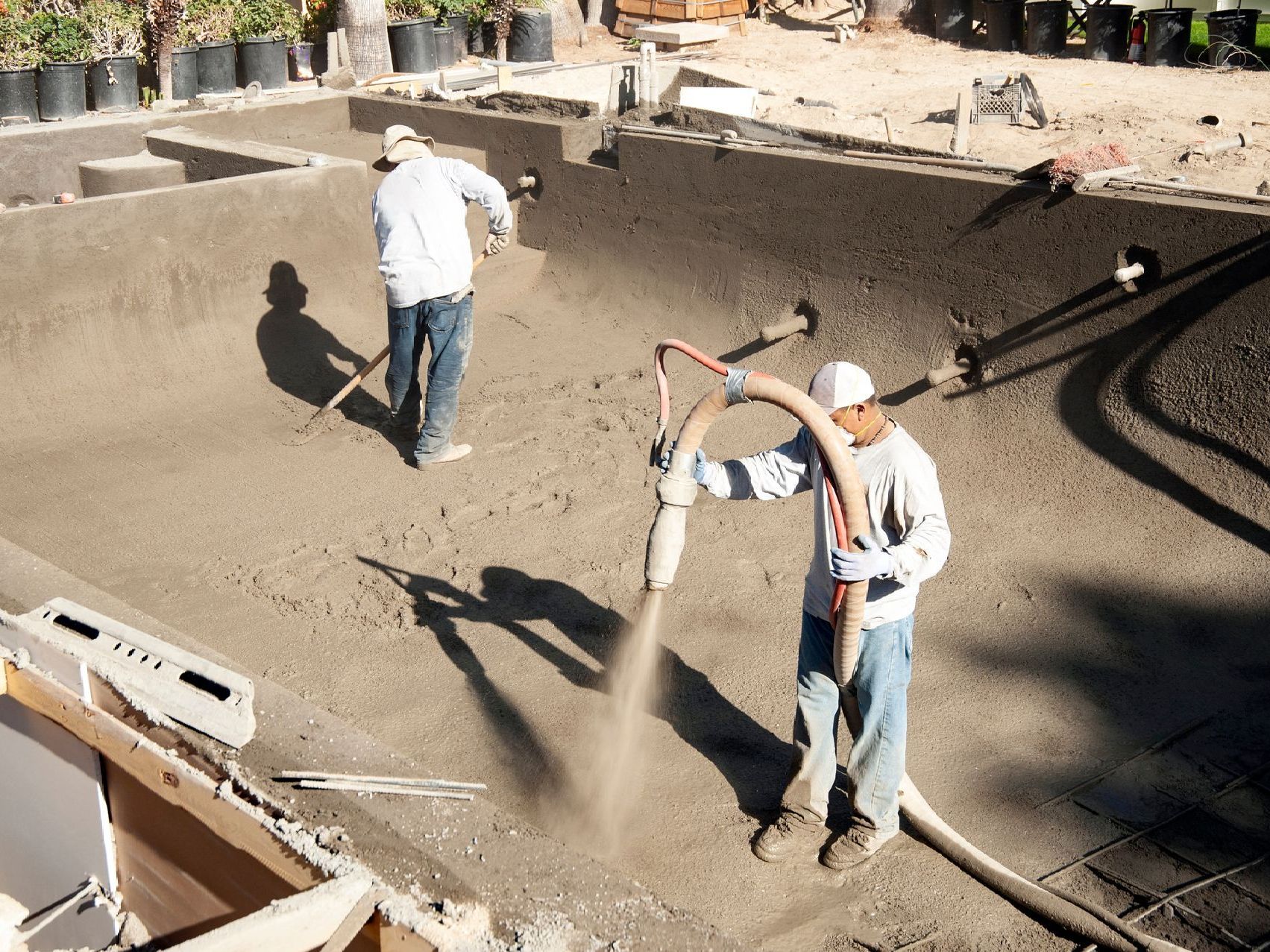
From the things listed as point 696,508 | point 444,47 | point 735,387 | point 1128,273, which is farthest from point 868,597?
point 444,47

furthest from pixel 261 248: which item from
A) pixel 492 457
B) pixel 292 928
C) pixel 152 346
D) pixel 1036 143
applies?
pixel 1036 143

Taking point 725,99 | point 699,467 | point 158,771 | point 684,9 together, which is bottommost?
point 158,771

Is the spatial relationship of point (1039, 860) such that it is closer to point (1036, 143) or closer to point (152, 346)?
point (152, 346)

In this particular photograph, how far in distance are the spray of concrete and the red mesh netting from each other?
3512 millimetres

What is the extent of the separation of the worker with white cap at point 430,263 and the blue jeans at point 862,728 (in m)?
3.51

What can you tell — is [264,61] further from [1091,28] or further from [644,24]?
[1091,28]

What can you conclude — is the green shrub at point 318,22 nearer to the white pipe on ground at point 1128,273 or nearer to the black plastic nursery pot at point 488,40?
the black plastic nursery pot at point 488,40

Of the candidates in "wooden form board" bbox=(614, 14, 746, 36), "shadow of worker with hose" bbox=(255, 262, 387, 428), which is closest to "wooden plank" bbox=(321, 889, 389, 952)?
"shadow of worker with hose" bbox=(255, 262, 387, 428)

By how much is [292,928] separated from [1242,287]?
5202 mm

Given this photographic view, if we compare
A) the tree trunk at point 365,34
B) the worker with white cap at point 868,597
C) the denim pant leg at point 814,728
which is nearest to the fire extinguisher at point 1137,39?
the tree trunk at point 365,34

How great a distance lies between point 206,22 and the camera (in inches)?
681

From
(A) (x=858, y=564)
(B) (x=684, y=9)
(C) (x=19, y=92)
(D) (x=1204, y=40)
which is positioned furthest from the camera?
(B) (x=684, y=9)

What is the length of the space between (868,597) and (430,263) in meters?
3.79

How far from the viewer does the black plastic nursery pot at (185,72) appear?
54.3 ft
